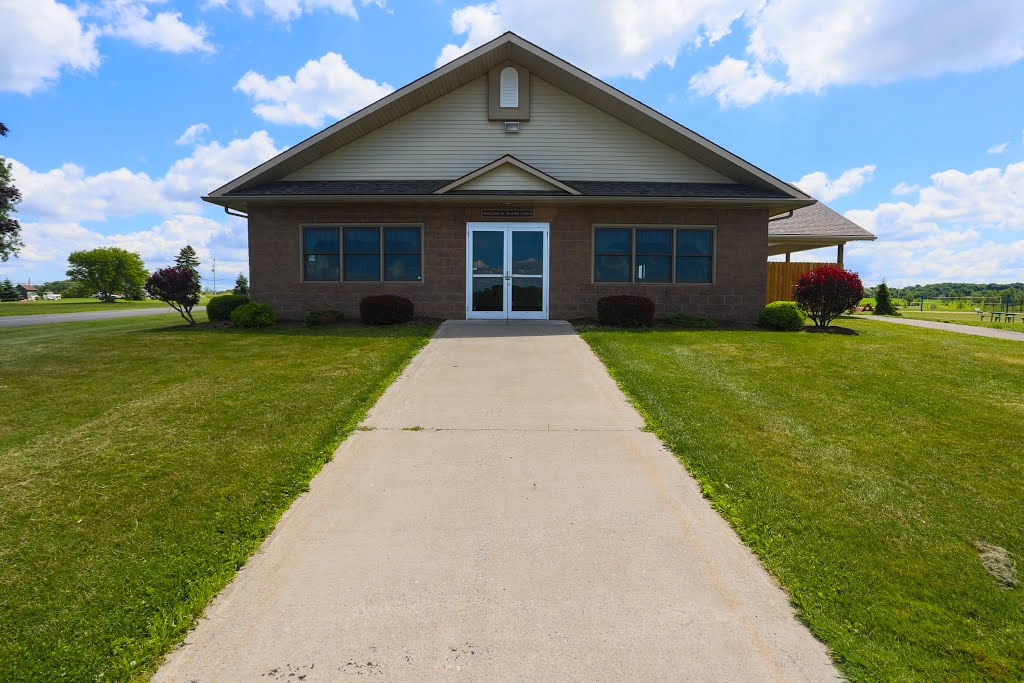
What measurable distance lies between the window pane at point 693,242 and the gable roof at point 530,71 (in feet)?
6.43

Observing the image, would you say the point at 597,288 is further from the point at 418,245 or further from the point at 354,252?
the point at 354,252

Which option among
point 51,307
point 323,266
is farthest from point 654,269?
point 51,307

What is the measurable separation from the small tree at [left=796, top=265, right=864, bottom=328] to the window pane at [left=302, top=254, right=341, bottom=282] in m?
13.4

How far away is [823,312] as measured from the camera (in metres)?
15.1

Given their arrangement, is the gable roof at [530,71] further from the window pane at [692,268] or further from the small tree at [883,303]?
the small tree at [883,303]

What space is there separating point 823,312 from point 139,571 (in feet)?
53.0

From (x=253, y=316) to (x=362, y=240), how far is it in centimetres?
370

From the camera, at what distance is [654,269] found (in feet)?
53.1

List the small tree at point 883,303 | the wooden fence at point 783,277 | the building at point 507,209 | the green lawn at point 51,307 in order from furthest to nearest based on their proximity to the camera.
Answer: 1. the green lawn at point 51,307
2. the small tree at point 883,303
3. the wooden fence at point 783,277
4. the building at point 507,209

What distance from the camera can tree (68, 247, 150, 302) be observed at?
245ft

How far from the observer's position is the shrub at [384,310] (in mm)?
14273

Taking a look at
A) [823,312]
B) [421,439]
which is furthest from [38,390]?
[823,312]

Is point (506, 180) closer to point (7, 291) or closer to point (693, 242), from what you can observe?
point (693, 242)

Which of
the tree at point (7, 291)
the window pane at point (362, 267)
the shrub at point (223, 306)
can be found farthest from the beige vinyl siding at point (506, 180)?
the tree at point (7, 291)
